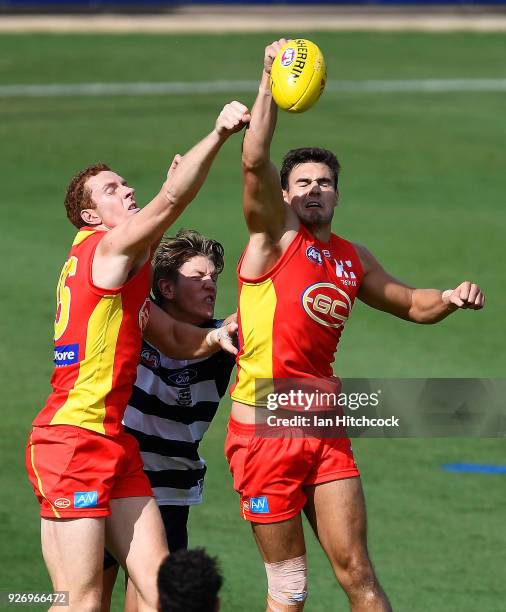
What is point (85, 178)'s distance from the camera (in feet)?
24.6

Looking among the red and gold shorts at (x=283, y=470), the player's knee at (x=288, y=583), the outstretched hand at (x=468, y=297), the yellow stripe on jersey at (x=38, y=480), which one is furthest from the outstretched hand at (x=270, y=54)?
the player's knee at (x=288, y=583)

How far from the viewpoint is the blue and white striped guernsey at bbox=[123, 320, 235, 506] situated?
7.76 meters

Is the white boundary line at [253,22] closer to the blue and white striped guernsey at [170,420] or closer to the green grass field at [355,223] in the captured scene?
the green grass field at [355,223]

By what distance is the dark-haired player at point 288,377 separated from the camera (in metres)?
7.23

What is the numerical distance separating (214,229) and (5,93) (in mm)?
9334

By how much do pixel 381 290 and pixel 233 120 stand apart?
1.52 metres

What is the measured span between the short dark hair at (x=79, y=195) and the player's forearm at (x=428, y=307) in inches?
76.3

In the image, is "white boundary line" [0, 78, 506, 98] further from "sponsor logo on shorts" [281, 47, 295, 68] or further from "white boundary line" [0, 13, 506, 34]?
"sponsor logo on shorts" [281, 47, 295, 68]

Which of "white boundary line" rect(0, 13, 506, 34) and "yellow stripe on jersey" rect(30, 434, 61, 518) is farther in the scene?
"white boundary line" rect(0, 13, 506, 34)

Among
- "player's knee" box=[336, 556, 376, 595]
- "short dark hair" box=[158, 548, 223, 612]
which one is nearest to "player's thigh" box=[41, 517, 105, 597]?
"player's knee" box=[336, 556, 376, 595]

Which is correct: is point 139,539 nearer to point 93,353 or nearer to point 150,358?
point 93,353

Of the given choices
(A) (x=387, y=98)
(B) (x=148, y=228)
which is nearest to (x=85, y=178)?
(B) (x=148, y=228)

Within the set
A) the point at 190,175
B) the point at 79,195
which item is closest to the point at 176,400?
the point at 79,195

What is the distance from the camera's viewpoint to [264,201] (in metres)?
7.16
